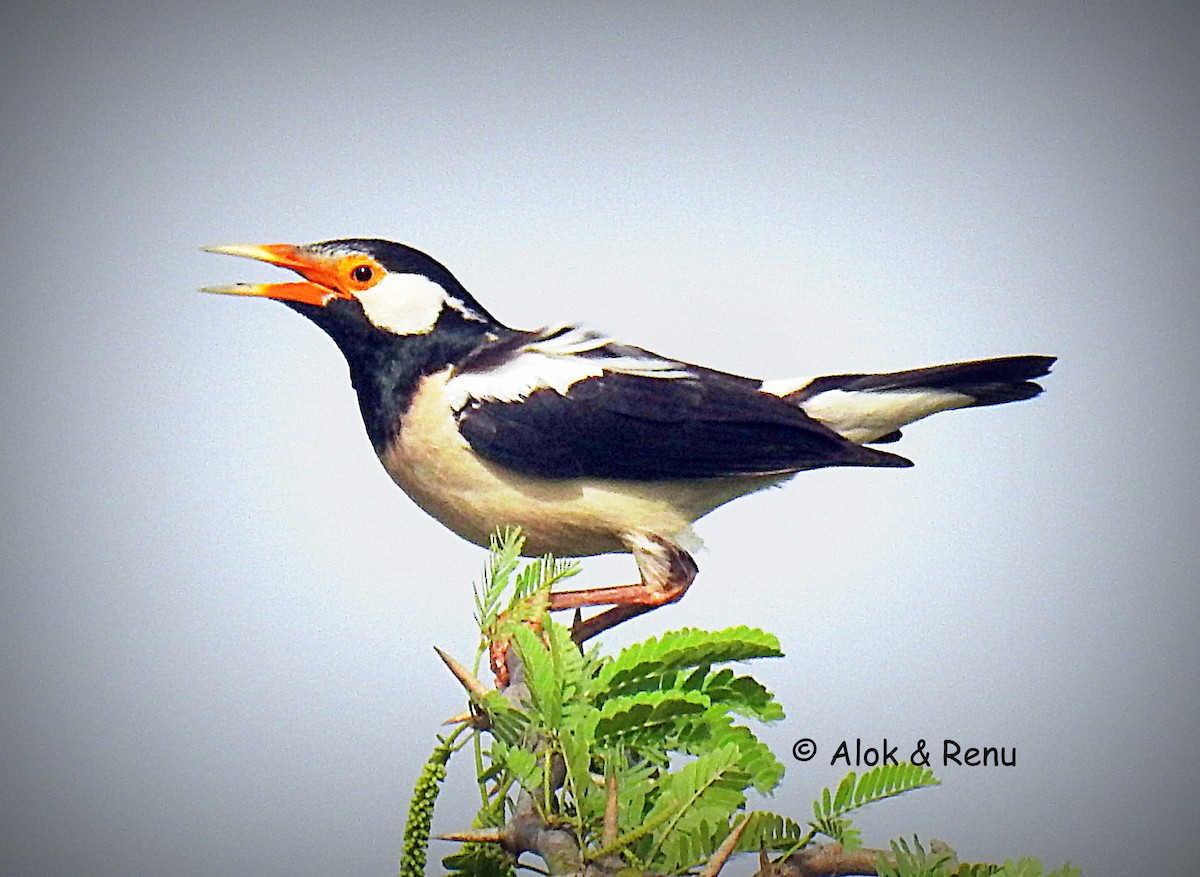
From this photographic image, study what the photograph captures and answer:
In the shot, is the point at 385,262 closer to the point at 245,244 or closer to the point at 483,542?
the point at 245,244

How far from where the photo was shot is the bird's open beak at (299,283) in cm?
124

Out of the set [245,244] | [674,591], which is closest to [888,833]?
[674,591]

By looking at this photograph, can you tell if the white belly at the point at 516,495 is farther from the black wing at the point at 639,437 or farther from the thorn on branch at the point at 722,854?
the thorn on branch at the point at 722,854

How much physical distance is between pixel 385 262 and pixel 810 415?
0.46m

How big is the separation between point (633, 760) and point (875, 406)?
2.05 feet

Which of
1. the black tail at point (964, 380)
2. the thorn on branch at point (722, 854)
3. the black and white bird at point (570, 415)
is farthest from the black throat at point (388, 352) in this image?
the thorn on branch at point (722, 854)

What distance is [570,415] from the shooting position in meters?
1.20

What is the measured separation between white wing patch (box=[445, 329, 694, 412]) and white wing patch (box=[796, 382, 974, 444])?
0.46 feet

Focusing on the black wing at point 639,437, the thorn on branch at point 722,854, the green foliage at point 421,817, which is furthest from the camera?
the black wing at point 639,437

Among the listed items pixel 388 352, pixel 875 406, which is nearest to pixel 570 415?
pixel 388 352

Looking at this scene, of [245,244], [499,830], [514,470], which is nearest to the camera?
[499,830]

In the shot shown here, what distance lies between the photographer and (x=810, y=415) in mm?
1238

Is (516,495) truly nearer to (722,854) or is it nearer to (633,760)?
(633,760)

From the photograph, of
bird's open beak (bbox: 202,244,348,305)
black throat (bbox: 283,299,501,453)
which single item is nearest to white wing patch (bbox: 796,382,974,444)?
black throat (bbox: 283,299,501,453)
